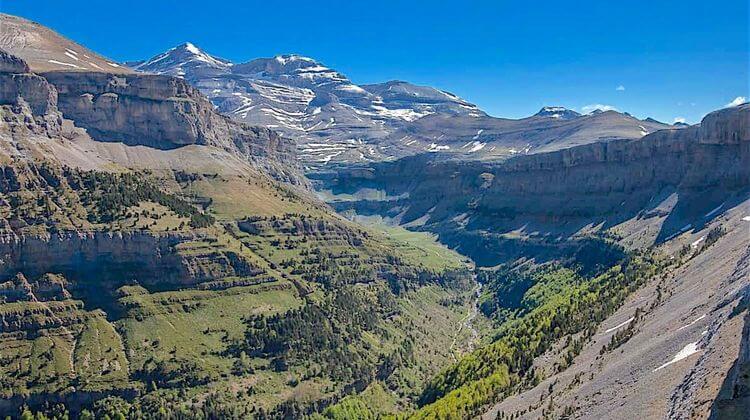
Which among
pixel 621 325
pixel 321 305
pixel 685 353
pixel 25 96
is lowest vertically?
pixel 321 305

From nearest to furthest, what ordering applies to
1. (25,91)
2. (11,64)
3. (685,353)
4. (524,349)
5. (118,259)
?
(685,353)
(524,349)
(118,259)
(25,91)
(11,64)

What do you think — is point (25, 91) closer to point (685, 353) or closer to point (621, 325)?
point (621, 325)

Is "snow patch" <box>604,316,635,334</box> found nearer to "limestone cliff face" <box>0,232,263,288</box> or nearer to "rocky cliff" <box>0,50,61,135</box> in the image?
"limestone cliff face" <box>0,232,263,288</box>

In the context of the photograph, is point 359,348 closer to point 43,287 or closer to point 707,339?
point 43,287

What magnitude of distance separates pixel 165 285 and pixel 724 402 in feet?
387

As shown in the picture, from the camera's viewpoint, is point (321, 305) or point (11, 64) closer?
point (321, 305)

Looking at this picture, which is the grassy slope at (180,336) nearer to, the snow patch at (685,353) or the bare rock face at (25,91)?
the bare rock face at (25,91)

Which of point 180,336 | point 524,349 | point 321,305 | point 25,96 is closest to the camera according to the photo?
point 524,349

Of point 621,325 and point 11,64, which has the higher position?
point 11,64

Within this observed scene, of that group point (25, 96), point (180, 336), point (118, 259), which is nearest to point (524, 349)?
point (180, 336)

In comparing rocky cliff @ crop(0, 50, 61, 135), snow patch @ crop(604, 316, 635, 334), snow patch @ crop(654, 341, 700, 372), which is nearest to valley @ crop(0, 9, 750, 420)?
snow patch @ crop(654, 341, 700, 372)

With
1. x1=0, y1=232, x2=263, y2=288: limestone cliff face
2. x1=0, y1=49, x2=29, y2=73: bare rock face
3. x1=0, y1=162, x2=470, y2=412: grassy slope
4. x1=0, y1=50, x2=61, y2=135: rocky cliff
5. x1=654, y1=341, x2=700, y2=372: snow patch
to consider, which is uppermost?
x1=0, y1=49, x2=29, y2=73: bare rock face

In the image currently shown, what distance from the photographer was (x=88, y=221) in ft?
462

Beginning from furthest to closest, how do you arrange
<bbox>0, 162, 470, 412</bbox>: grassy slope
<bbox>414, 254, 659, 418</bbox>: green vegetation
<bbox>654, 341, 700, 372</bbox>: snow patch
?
<bbox>0, 162, 470, 412</bbox>: grassy slope, <bbox>414, 254, 659, 418</bbox>: green vegetation, <bbox>654, 341, 700, 372</bbox>: snow patch
